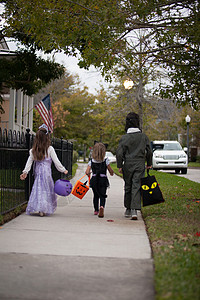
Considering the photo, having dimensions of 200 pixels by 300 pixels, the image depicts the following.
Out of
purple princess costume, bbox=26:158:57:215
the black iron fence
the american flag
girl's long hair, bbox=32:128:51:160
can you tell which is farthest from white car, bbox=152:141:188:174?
girl's long hair, bbox=32:128:51:160

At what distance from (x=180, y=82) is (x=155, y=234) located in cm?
475

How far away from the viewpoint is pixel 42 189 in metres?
7.95

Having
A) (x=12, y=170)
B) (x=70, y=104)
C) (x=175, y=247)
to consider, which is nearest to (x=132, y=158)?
(x=12, y=170)

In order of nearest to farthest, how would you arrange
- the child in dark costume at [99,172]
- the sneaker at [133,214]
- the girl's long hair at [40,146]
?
the sneaker at [133,214], the girl's long hair at [40,146], the child in dark costume at [99,172]

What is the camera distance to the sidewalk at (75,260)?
3.84 meters

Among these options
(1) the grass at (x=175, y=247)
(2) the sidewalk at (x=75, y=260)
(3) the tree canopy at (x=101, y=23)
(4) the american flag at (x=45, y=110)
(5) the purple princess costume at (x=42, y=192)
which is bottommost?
(2) the sidewalk at (x=75, y=260)

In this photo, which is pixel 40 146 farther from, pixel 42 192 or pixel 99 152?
pixel 99 152

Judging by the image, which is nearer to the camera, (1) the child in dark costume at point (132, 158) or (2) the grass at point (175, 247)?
(2) the grass at point (175, 247)

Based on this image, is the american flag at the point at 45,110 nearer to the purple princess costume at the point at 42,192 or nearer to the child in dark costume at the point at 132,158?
the purple princess costume at the point at 42,192

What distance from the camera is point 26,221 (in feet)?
23.7

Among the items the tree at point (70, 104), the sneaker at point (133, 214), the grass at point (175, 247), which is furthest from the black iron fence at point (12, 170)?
the tree at point (70, 104)

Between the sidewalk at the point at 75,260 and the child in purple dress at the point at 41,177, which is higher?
the child in purple dress at the point at 41,177

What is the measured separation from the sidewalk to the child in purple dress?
0.29 metres

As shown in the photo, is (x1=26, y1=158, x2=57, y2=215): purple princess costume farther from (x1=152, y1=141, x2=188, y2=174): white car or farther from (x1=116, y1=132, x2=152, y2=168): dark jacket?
(x1=152, y1=141, x2=188, y2=174): white car
